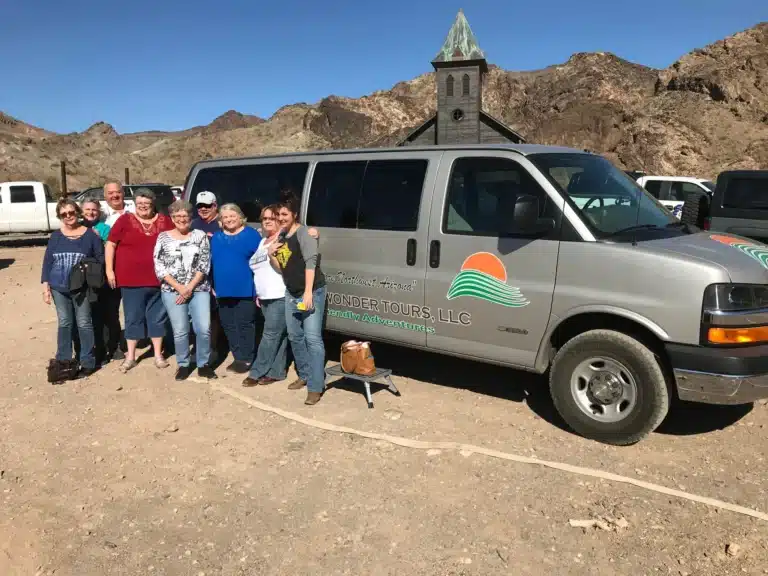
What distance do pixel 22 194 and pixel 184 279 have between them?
55.4ft

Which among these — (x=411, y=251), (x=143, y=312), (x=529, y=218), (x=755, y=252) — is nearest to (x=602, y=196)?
(x=529, y=218)

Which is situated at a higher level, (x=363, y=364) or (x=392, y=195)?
(x=392, y=195)

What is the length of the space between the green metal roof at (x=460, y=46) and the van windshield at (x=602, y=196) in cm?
3245

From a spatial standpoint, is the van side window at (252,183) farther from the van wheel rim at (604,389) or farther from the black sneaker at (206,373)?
the van wheel rim at (604,389)

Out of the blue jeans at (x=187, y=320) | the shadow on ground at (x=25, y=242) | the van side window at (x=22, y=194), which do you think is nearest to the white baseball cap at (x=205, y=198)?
the blue jeans at (x=187, y=320)

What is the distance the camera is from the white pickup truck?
63.6 feet

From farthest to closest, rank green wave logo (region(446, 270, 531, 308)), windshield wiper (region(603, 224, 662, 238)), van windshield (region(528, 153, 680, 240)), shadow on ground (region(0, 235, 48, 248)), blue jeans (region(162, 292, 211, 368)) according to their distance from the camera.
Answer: shadow on ground (region(0, 235, 48, 248)), blue jeans (region(162, 292, 211, 368)), green wave logo (region(446, 270, 531, 308)), van windshield (region(528, 153, 680, 240)), windshield wiper (region(603, 224, 662, 238))

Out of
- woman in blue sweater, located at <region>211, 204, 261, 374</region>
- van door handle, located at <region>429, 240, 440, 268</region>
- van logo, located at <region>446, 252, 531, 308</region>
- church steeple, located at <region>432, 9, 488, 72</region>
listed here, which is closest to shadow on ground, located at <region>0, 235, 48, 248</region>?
woman in blue sweater, located at <region>211, 204, 261, 374</region>

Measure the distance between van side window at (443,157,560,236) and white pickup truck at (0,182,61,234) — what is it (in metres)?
18.3

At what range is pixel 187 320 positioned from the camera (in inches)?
238

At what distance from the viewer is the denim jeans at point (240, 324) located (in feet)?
19.8

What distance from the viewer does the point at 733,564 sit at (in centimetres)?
299

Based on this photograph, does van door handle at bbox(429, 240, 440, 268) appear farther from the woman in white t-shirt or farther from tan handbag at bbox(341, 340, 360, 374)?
the woman in white t-shirt

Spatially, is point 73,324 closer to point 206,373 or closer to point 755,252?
point 206,373
